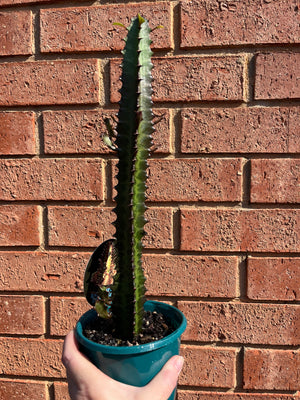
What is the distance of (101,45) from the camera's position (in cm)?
90

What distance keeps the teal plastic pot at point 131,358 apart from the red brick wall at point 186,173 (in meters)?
0.33

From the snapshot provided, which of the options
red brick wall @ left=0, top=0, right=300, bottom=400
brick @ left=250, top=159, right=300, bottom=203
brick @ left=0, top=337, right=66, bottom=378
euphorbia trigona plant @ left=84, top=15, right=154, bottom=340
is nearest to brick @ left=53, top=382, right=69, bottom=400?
brick @ left=0, top=337, right=66, bottom=378

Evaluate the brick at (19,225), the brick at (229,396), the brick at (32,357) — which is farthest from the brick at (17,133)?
the brick at (229,396)

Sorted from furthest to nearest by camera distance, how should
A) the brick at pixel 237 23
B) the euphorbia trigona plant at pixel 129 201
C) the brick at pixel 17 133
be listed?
the brick at pixel 17 133, the brick at pixel 237 23, the euphorbia trigona plant at pixel 129 201

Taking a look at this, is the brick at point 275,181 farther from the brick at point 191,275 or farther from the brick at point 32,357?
the brick at point 32,357

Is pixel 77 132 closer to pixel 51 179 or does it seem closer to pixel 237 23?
pixel 51 179

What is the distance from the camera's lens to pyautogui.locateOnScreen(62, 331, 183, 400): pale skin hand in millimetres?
566

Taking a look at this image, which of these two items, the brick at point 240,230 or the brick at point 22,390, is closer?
the brick at point 240,230

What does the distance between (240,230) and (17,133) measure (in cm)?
66

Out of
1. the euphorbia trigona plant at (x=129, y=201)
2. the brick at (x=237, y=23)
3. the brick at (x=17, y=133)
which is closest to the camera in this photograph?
the euphorbia trigona plant at (x=129, y=201)

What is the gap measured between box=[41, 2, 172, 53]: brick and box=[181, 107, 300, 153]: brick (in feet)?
0.69

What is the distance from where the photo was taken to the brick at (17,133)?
3.08ft

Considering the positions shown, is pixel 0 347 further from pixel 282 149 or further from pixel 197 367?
pixel 282 149

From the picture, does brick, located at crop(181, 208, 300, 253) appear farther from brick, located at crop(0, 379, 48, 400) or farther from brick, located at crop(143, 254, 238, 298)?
brick, located at crop(0, 379, 48, 400)
